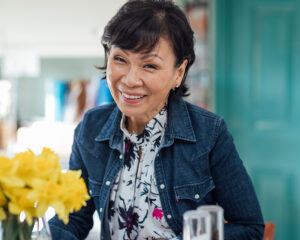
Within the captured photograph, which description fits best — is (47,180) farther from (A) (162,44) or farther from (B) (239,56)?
(B) (239,56)

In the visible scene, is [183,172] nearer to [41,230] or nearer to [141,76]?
[141,76]

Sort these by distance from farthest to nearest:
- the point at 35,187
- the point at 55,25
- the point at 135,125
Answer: the point at 55,25
the point at 135,125
the point at 35,187

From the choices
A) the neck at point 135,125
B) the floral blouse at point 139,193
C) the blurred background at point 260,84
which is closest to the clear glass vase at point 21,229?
the floral blouse at point 139,193

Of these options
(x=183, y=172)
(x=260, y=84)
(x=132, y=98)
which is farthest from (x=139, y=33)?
(x=260, y=84)

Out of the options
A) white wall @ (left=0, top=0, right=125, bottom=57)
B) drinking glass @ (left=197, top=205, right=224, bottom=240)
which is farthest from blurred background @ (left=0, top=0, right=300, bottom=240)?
white wall @ (left=0, top=0, right=125, bottom=57)

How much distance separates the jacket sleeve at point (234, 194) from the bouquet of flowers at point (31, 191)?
1.74 ft

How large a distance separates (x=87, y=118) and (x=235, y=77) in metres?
1.49

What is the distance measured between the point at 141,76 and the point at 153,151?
27 cm

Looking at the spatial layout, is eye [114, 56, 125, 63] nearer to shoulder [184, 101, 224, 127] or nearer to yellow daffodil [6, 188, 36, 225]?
shoulder [184, 101, 224, 127]

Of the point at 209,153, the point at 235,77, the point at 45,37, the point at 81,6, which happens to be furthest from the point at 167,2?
the point at 45,37

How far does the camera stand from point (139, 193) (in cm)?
116

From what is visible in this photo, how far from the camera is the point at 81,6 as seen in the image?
5363mm

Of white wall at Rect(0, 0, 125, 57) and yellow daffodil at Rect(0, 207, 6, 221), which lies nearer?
yellow daffodil at Rect(0, 207, 6, 221)

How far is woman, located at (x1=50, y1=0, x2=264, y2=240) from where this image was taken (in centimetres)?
107
